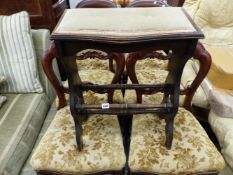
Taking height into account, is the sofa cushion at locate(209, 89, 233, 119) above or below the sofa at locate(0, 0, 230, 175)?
above

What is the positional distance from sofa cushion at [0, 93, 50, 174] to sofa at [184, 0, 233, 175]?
3.26 ft

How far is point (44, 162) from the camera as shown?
34.9 inches

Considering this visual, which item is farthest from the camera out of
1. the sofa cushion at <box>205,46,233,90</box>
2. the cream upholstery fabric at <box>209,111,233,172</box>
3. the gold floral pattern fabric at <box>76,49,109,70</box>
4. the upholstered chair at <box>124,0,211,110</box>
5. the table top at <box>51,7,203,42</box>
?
the gold floral pattern fabric at <box>76,49,109,70</box>

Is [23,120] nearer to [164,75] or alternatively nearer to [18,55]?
[18,55]

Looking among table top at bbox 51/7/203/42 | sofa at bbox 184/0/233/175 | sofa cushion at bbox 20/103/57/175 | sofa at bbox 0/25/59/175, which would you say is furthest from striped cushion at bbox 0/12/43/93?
sofa at bbox 184/0/233/175

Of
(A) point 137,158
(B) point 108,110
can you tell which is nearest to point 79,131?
(B) point 108,110

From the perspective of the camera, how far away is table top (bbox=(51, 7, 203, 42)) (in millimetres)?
638

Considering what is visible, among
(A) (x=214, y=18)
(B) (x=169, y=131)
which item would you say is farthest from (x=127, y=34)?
(A) (x=214, y=18)

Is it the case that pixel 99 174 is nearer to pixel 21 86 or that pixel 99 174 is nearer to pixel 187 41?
pixel 187 41

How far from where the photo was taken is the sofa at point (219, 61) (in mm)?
1102

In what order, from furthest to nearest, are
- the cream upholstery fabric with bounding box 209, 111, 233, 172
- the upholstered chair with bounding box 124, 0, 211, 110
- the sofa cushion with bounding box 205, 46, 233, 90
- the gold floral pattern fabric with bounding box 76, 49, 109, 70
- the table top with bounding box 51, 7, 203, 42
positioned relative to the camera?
the gold floral pattern fabric with bounding box 76, 49, 109, 70 < the sofa cushion with bounding box 205, 46, 233, 90 < the cream upholstery fabric with bounding box 209, 111, 233, 172 < the upholstered chair with bounding box 124, 0, 211, 110 < the table top with bounding box 51, 7, 203, 42

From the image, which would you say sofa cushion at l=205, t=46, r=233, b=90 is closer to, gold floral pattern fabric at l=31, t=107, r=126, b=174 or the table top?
the table top

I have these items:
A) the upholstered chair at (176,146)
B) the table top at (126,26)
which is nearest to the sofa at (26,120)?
the upholstered chair at (176,146)

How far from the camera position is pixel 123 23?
0.70m
